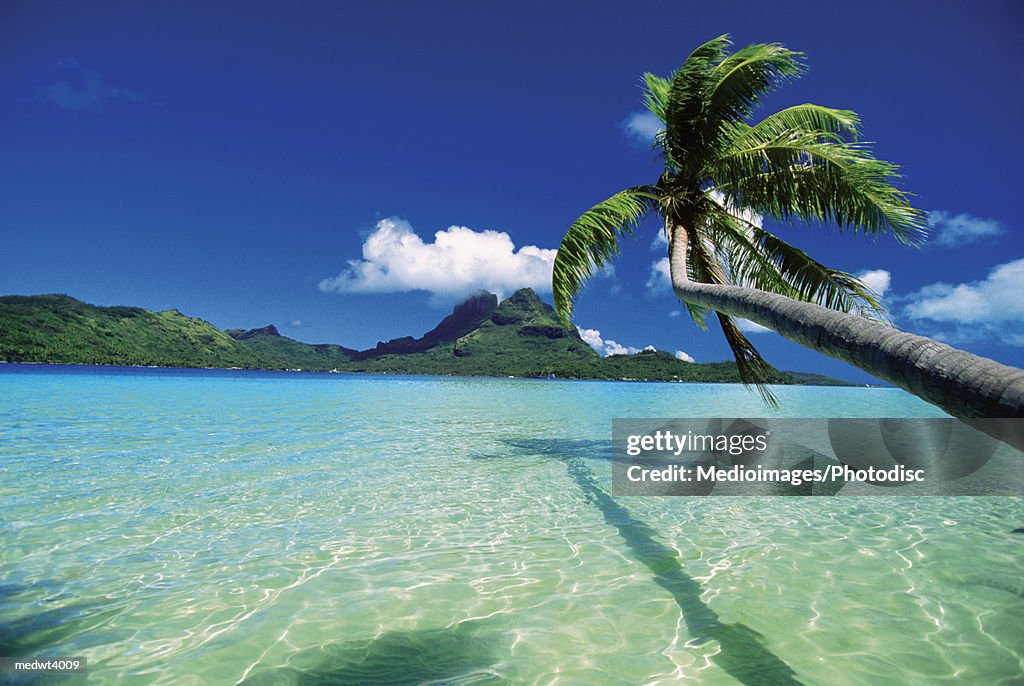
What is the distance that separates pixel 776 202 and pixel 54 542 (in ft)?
32.1

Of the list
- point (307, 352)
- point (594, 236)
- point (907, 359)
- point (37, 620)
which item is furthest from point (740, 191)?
point (307, 352)

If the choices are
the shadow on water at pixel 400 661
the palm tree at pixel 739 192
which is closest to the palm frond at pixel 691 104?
the palm tree at pixel 739 192

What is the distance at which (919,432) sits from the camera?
50.3ft

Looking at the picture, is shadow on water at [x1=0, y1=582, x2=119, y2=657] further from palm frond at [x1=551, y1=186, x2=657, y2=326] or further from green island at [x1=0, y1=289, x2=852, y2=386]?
green island at [x1=0, y1=289, x2=852, y2=386]

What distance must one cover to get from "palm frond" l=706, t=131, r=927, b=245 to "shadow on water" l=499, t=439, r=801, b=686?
5.05 m

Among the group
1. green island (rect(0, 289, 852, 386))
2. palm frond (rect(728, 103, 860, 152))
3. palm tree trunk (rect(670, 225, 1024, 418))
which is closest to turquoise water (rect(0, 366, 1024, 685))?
palm tree trunk (rect(670, 225, 1024, 418))

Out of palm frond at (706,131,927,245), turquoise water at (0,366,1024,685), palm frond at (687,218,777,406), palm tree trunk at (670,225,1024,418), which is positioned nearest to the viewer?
palm tree trunk at (670,225,1024,418)

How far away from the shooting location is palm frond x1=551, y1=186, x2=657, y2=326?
7566 millimetres

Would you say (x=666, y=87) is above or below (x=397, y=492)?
above

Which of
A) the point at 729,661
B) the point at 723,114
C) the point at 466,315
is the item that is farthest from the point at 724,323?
the point at 466,315

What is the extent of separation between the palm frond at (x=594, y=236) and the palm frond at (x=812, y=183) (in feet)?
3.97

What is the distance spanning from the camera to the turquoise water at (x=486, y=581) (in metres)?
2.76

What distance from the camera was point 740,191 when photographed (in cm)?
770

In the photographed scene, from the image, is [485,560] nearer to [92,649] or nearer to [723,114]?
Answer: [92,649]
